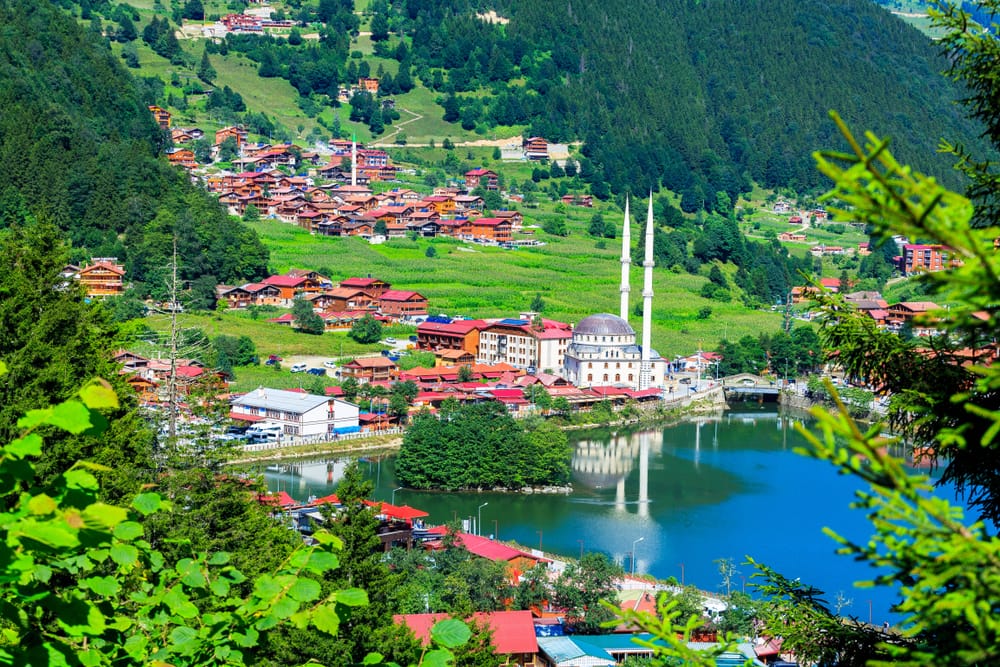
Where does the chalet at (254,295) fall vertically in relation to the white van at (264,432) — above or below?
above

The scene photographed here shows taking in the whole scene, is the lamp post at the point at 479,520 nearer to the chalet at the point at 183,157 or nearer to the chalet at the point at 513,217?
the chalet at the point at 513,217

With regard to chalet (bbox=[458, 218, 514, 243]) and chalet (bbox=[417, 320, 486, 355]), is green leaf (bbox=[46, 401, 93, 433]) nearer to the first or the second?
chalet (bbox=[417, 320, 486, 355])

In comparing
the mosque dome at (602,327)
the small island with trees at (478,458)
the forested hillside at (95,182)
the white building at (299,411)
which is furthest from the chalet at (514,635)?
the forested hillside at (95,182)

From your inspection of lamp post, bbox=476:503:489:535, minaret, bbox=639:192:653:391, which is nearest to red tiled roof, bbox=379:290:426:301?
minaret, bbox=639:192:653:391

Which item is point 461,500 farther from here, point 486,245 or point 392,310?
point 486,245

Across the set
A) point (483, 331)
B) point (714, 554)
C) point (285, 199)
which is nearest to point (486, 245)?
point (285, 199)

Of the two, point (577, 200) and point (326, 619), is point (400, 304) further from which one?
point (326, 619)
